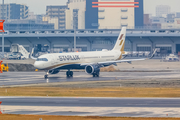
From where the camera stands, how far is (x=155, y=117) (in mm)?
23969

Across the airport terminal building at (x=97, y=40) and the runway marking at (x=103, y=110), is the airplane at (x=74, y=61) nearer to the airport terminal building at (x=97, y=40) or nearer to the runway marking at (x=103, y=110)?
the runway marking at (x=103, y=110)

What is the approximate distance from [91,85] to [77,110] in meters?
16.6

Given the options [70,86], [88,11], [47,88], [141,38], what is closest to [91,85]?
[70,86]

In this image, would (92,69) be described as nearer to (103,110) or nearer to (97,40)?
(103,110)

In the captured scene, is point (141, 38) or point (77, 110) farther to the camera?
point (141, 38)

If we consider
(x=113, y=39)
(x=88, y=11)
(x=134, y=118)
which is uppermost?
(x=88, y=11)

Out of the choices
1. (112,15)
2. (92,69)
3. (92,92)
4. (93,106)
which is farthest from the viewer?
(112,15)

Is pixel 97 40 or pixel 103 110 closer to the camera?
pixel 103 110

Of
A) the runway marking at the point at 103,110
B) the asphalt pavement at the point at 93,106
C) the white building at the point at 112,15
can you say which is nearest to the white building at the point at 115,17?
the white building at the point at 112,15

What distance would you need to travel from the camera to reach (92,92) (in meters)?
37.3

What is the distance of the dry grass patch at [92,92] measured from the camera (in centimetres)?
3531

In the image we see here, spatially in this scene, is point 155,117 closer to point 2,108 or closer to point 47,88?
point 2,108

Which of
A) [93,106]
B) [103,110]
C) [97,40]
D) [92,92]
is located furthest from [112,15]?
[103,110]

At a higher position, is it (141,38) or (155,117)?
(141,38)
